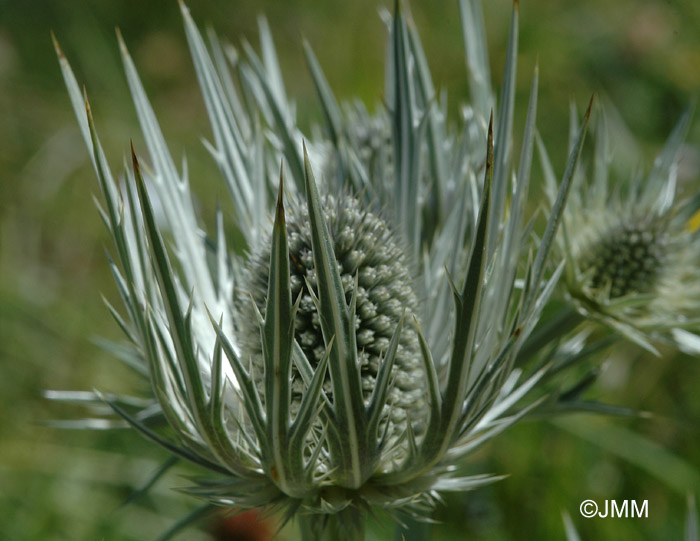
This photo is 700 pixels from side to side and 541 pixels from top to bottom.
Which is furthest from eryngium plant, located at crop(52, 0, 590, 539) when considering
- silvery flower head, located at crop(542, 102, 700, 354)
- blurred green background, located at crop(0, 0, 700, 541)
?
blurred green background, located at crop(0, 0, 700, 541)

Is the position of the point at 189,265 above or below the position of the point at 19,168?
below

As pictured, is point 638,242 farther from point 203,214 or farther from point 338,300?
point 203,214

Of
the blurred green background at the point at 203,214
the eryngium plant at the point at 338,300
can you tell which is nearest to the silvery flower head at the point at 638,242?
the eryngium plant at the point at 338,300

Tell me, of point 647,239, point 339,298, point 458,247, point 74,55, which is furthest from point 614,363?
point 74,55

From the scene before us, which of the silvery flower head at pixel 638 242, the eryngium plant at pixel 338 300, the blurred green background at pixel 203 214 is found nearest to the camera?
the eryngium plant at pixel 338 300

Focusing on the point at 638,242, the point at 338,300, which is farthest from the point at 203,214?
the point at 338,300

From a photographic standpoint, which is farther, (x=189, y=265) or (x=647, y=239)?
(x=647, y=239)

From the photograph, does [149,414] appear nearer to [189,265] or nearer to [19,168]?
[189,265]

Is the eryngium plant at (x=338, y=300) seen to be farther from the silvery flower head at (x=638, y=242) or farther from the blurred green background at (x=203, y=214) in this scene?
the blurred green background at (x=203, y=214)
